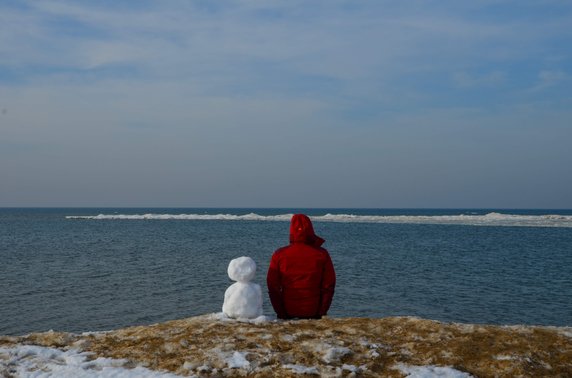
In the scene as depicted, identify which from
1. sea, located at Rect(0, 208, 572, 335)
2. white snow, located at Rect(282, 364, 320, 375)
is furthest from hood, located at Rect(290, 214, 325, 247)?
sea, located at Rect(0, 208, 572, 335)

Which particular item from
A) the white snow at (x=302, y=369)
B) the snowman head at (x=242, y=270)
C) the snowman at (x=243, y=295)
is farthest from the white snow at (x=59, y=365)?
the snowman head at (x=242, y=270)

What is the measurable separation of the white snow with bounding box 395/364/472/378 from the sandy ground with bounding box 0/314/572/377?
0.11ft

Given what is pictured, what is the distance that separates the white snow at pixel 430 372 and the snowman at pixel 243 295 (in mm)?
2501

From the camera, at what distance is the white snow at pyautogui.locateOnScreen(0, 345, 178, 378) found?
5.87 metres

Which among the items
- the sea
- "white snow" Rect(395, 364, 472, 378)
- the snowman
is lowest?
the sea

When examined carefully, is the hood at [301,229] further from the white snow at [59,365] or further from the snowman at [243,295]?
the white snow at [59,365]

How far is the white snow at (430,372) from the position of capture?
18.7ft

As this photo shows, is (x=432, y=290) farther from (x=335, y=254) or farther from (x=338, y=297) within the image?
(x=335, y=254)

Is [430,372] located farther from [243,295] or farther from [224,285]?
[224,285]

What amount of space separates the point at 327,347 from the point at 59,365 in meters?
3.00

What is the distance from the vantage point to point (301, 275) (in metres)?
8.02

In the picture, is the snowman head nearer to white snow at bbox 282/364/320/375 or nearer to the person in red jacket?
the person in red jacket

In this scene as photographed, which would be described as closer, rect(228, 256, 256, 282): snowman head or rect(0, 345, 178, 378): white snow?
rect(0, 345, 178, 378): white snow

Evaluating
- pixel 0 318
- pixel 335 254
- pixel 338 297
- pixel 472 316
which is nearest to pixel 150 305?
pixel 0 318
